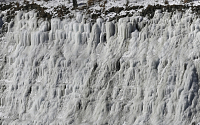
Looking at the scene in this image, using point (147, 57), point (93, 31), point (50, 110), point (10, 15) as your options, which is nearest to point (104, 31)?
point (93, 31)

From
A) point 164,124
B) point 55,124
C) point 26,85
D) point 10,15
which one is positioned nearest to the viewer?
point 164,124

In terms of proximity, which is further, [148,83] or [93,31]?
[93,31]

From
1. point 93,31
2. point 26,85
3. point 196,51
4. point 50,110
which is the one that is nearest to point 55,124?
point 50,110

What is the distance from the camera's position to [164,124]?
45625 millimetres

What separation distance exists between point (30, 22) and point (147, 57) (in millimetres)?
14405

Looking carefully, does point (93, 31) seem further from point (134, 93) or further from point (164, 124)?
point (164, 124)

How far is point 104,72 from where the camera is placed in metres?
49.4

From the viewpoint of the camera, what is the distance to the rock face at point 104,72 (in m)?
46.2

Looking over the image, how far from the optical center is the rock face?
46.2 meters

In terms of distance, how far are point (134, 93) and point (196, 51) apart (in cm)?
662

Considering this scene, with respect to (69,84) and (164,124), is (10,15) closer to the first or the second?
(69,84)

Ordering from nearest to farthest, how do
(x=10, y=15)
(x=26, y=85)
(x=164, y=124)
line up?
(x=164, y=124)
(x=26, y=85)
(x=10, y=15)

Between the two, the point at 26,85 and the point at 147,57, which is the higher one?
the point at 147,57

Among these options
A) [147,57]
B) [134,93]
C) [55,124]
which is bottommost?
[55,124]
